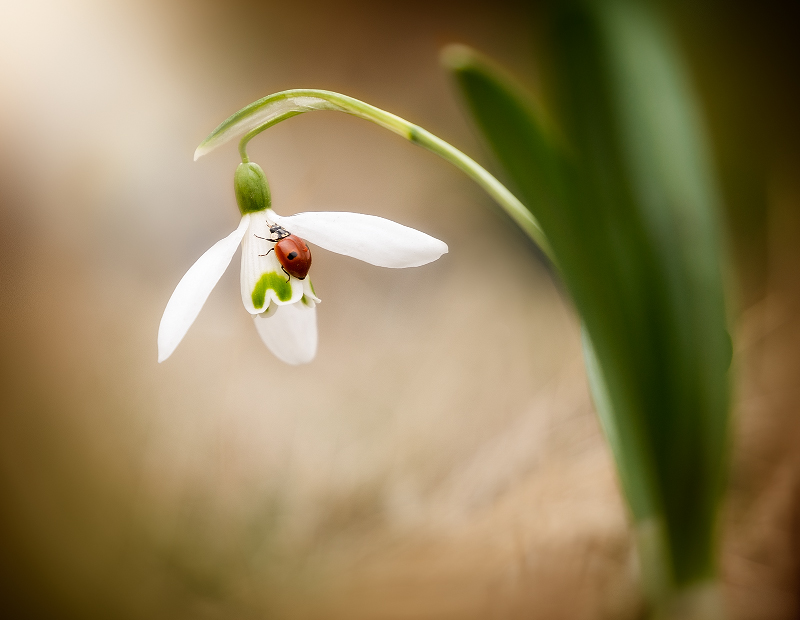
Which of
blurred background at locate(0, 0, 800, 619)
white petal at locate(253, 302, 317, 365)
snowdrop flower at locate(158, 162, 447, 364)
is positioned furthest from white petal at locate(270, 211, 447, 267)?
blurred background at locate(0, 0, 800, 619)

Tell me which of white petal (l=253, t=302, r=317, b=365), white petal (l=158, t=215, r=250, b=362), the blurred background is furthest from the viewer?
the blurred background

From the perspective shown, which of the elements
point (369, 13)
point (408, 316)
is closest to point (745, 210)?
point (408, 316)

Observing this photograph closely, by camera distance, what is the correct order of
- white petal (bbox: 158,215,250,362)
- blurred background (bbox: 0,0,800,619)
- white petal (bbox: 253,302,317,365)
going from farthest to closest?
blurred background (bbox: 0,0,800,619), white petal (bbox: 253,302,317,365), white petal (bbox: 158,215,250,362)

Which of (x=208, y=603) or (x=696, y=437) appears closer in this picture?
(x=696, y=437)

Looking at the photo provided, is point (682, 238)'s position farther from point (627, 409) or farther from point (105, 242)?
point (105, 242)

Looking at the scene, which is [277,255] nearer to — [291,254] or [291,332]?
[291,254]

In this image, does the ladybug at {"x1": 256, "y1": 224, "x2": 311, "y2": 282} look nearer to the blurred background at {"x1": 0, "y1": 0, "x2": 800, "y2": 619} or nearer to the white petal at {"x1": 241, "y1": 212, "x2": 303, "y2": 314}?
the white petal at {"x1": 241, "y1": 212, "x2": 303, "y2": 314}

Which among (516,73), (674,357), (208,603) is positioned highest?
(516,73)
